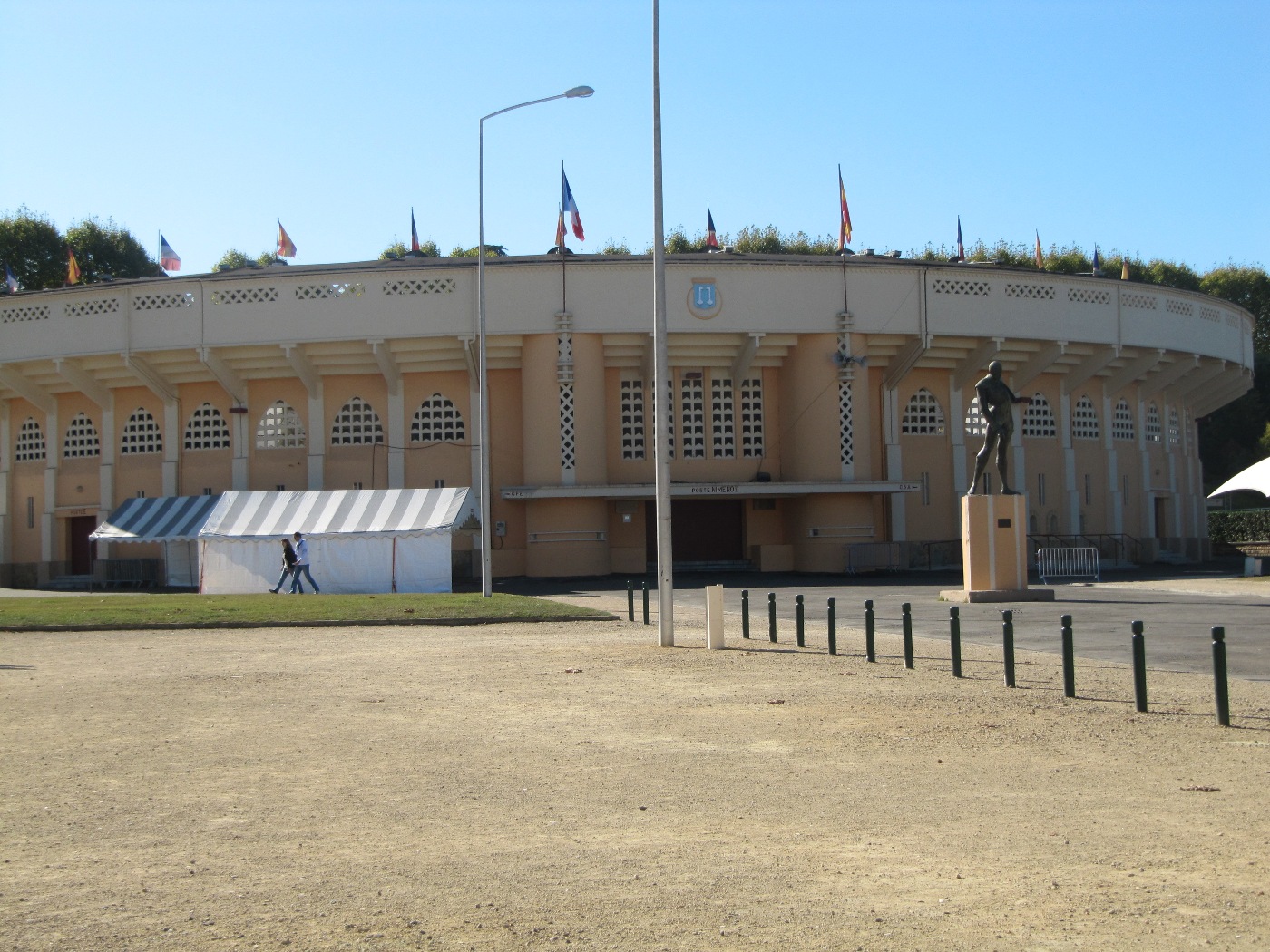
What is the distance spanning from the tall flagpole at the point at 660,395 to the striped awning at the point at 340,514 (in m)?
14.7

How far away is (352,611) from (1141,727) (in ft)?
54.0

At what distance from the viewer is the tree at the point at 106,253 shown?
63.0 meters

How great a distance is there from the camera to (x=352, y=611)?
77.1 feet

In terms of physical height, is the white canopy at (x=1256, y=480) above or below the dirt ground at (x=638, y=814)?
above

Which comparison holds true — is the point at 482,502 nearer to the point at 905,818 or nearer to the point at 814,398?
the point at 814,398

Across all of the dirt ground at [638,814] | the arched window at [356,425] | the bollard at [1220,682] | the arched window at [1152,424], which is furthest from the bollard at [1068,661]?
the arched window at [1152,424]

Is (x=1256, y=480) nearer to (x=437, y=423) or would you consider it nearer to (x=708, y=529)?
(x=708, y=529)

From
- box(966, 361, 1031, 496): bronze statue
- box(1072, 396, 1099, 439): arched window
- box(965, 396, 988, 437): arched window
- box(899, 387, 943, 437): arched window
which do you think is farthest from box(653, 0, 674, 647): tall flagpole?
box(1072, 396, 1099, 439): arched window

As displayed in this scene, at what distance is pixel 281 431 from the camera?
4147 cm

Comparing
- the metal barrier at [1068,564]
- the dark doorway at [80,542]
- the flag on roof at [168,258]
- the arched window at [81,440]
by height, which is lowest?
the metal barrier at [1068,564]

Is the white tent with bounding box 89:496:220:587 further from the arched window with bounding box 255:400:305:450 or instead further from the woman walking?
the woman walking

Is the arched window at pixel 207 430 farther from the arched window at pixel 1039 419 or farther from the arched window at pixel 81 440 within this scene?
the arched window at pixel 1039 419

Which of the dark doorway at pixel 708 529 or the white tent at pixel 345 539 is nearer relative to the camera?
the white tent at pixel 345 539

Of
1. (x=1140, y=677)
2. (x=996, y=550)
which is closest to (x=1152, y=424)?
(x=996, y=550)
